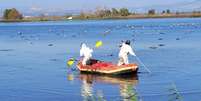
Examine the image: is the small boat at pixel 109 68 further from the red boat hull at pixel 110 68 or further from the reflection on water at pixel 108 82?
the reflection on water at pixel 108 82

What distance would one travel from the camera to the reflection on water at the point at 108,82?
22703 mm

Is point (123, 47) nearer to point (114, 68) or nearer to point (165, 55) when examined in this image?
point (114, 68)

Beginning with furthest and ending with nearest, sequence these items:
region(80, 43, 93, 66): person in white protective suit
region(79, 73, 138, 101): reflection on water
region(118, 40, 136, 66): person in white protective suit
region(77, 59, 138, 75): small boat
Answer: region(80, 43, 93, 66): person in white protective suit
region(118, 40, 136, 66): person in white protective suit
region(77, 59, 138, 75): small boat
region(79, 73, 138, 101): reflection on water

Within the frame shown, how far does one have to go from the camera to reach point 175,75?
95.2 ft

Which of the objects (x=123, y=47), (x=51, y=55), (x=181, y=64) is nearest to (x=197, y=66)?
(x=181, y=64)

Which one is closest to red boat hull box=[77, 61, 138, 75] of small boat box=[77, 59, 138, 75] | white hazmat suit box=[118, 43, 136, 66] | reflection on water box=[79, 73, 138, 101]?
small boat box=[77, 59, 138, 75]

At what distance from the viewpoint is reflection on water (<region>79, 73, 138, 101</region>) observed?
894 inches

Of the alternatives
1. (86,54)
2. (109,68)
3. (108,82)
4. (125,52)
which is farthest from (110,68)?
(86,54)

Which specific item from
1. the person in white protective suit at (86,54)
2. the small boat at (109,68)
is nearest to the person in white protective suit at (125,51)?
the small boat at (109,68)

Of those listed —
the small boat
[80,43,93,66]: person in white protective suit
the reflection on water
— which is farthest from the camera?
[80,43,93,66]: person in white protective suit

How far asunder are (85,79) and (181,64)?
7.48 metres

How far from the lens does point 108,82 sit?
2750cm

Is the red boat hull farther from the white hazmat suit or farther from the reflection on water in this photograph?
the white hazmat suit

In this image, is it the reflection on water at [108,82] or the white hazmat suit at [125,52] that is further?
the white hazmat suit at [125,52]
